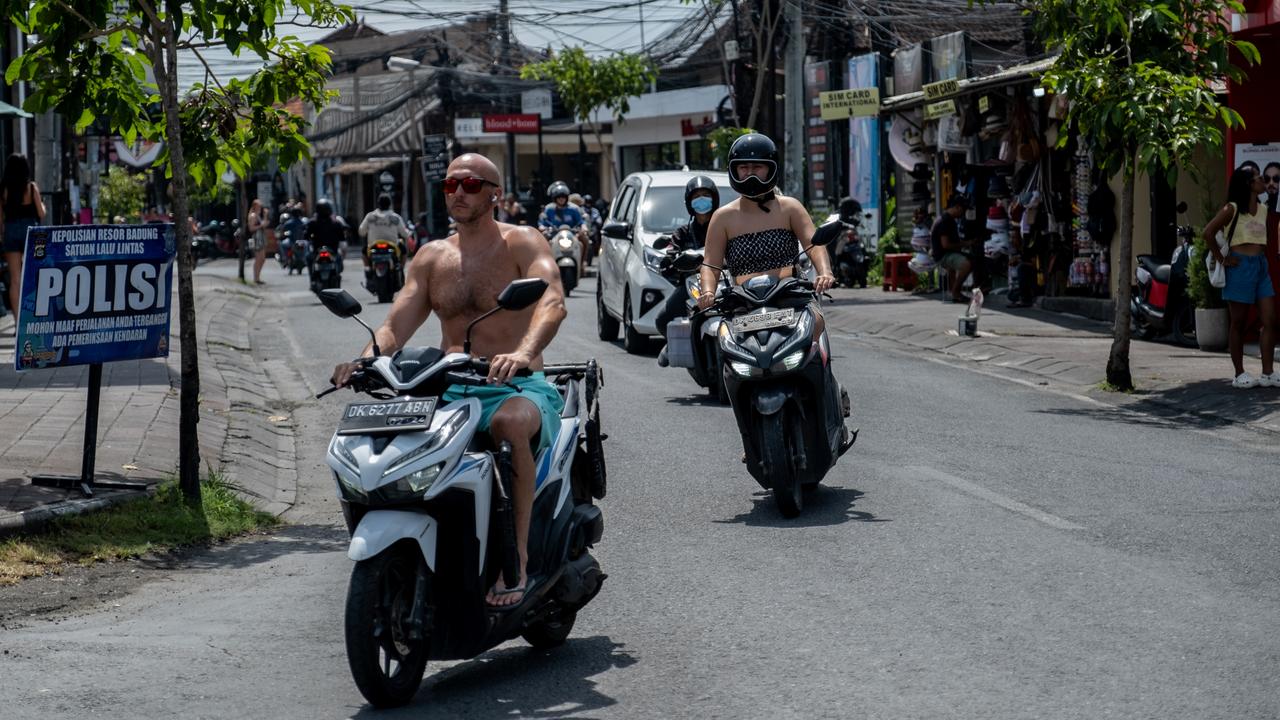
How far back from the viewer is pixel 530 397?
5633mm

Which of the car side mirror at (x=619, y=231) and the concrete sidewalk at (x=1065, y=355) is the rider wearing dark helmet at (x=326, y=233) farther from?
the car side mirror at (x=619, y=231)

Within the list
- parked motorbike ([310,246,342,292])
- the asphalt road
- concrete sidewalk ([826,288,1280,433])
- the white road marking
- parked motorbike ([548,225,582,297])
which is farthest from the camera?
parked motorbike ([310,246,342,292])

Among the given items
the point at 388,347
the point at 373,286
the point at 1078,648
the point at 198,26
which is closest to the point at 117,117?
the point at 198,26

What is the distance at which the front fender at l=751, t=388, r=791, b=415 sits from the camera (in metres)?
8.53

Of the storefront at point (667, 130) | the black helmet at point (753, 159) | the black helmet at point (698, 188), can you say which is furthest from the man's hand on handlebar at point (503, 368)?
the storefront at point (667, 130)

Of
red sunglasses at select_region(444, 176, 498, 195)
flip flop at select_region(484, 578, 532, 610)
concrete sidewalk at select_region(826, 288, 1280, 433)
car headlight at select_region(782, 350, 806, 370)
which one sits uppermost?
red sunglasses at select_region(444, 176, 498, 195)

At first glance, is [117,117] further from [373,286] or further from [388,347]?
[373,286]

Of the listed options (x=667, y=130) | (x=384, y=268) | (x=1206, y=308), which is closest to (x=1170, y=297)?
(x=1206, y=308)

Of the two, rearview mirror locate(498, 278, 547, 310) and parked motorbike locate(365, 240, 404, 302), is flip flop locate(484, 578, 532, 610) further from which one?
parked motorbike locate(365, 240, 404, 302)

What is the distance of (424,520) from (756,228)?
182 inches

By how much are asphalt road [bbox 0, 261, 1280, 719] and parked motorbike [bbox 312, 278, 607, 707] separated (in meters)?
0.25

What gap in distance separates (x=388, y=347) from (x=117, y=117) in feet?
14.7

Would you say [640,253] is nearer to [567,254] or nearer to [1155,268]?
[1155,268]

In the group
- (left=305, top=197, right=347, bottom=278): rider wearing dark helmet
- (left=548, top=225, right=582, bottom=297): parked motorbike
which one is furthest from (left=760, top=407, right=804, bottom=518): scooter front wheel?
(left=305, top=197, right=347, bottom=278): rider wearing dark helmet
